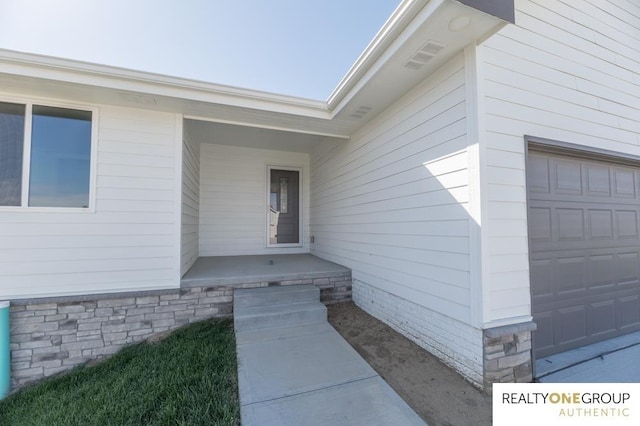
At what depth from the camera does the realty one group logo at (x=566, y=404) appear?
194 centimetres

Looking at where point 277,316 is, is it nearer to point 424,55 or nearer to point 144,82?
point 144,82

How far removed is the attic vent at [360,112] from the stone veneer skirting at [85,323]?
3463mm

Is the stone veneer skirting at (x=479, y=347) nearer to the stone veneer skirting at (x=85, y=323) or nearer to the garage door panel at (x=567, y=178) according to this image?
the garage door panel at (x=567, y=178)

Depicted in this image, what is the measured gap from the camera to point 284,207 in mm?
6934

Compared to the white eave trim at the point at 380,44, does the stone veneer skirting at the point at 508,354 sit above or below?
below

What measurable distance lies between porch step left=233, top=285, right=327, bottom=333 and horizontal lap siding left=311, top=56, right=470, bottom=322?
1.02 metres

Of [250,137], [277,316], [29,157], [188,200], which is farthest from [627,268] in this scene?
[29,157]

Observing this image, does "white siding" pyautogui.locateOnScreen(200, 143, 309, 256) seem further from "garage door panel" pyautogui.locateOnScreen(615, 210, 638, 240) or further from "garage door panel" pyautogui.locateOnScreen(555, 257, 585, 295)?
"garage door panel" pyautogui.locateOnScreen(615, 210, 638, 240)

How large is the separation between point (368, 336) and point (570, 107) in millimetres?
3652

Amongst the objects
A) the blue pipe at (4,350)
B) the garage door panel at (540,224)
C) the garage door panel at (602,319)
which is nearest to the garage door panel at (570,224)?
the garage door panel at (540,224)

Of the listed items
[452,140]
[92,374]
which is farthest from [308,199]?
[92,374]

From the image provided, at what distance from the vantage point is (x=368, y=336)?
354 centimetres

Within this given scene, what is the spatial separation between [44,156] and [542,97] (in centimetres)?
599

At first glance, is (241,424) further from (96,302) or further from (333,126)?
(333,126)
